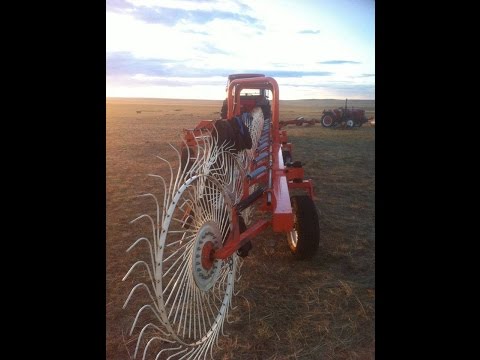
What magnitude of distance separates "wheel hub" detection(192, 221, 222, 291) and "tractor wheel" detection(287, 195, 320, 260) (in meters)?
0.95

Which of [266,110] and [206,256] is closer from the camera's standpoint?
[206,256]

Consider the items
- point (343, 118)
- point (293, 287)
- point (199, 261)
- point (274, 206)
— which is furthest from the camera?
point (343, 118)

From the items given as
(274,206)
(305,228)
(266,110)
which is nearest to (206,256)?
(274,206)

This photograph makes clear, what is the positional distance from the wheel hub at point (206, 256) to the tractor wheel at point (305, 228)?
95cm

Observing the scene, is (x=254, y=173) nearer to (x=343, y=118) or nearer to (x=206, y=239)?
(x=206, y=239)

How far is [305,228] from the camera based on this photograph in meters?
2.68

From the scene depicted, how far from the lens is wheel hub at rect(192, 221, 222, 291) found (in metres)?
1.70

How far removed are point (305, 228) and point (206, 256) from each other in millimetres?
1111
